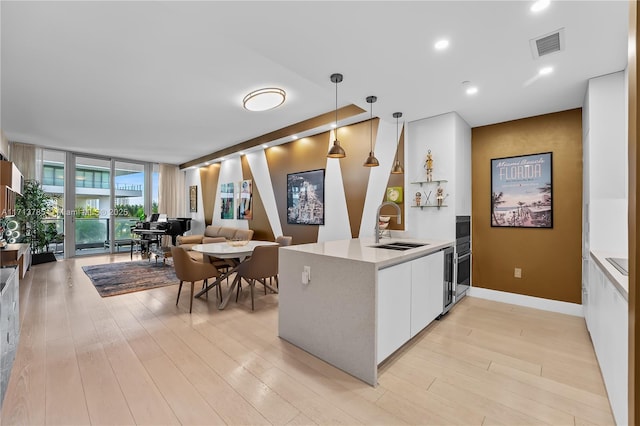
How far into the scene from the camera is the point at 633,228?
894 millimetres

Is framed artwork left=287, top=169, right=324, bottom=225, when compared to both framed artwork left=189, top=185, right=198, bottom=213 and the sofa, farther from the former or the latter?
framed artwork left=189, top=185, right=198, bottom=213

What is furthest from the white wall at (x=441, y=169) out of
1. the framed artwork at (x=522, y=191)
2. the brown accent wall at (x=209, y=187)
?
the brown accent wall at (x=209, y=187)

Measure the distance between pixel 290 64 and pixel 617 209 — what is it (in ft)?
10.8

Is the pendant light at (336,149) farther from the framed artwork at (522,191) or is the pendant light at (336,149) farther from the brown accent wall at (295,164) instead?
the framed artwork at (522,191)

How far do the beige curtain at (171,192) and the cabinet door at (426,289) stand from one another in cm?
875

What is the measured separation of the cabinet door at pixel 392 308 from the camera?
210 centimetres

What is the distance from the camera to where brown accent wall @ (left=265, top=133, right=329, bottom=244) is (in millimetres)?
5289

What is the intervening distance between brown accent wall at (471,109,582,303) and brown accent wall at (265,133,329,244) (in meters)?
2.56

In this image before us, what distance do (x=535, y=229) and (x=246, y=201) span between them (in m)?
5.65

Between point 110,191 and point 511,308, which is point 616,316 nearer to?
point 511,308

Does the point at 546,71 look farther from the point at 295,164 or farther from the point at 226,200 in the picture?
the point at 226,200

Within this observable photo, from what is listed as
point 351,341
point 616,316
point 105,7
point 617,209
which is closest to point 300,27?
point 105,7

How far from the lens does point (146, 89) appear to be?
3750 millimetres

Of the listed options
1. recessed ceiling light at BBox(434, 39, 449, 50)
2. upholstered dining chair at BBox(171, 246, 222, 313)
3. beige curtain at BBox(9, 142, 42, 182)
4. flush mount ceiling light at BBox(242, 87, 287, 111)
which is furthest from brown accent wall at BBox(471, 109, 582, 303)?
beige curtain at BBox(9, 142, 42, 182)
